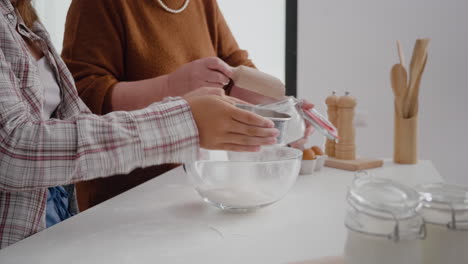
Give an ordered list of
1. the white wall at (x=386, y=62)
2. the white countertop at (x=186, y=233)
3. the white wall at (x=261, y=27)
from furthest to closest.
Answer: the white wall at (x=261, y=27)
the white wall at (x=386, y=62)
the white countertop at (x=186, y=233)

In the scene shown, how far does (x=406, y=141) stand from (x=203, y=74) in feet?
2.20

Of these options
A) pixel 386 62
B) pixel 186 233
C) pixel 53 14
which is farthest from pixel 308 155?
pixel 53 14

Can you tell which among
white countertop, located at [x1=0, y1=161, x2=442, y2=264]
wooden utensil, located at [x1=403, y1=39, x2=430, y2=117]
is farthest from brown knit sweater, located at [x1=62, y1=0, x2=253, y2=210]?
wooden utensil, located at [x1=403, y1=39, x2=430, y2=117]

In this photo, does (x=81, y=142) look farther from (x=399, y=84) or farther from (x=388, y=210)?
(x=399, y=84)

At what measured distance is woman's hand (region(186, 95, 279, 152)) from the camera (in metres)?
0.73

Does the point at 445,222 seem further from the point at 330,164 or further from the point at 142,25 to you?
the point at 142,25

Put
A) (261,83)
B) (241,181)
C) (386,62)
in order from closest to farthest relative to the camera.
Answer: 1. (241,181)
2. (261,83)
3. (386,62)

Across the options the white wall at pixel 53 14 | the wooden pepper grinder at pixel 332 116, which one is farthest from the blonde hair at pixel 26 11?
the white wall at pixel 53 14

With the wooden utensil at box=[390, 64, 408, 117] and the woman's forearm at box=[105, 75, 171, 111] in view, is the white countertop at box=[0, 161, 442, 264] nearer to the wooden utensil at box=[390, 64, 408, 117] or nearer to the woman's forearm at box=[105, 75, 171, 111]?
the woman's forearm at box=[105, 75, 171, 111]

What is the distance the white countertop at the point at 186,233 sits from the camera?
0.65 meters

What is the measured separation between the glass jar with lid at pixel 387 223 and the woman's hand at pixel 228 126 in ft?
0.93

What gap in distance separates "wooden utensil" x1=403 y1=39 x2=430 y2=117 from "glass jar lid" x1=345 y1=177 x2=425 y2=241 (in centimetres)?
96

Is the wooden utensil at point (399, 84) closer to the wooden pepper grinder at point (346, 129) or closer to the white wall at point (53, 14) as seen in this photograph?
the wooden pepper grinder at point (346, 129)

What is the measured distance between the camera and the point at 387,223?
0.46m
